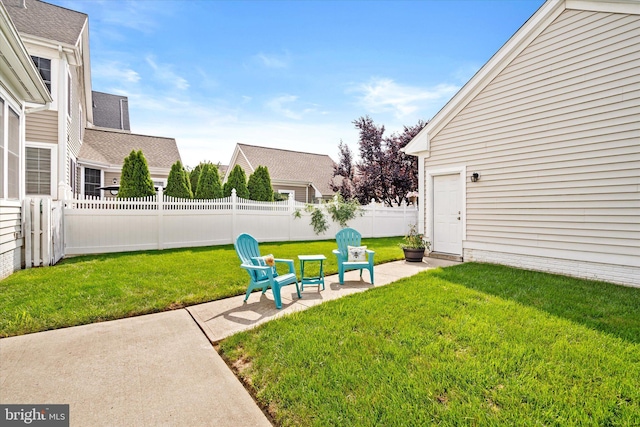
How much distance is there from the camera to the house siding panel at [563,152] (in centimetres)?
541

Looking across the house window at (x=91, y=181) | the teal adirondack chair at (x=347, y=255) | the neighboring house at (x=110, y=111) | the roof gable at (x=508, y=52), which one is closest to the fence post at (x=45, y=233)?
the teal adirondack chair at (x=347, y=255)

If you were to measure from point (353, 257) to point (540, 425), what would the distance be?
3.98 meters

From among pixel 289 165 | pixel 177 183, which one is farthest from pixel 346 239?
pixel 289 165

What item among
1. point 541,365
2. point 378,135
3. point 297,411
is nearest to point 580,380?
point 541,365

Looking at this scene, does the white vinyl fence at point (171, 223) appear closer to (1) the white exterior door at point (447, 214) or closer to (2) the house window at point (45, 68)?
(2) the house window at point (45, 68)

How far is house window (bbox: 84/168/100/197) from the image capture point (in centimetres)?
1377

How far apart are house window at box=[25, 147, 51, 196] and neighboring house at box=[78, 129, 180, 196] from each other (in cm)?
404

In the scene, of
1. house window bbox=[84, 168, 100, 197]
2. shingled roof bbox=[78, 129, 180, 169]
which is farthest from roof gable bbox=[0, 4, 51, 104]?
house window bbox=[84, 168, 100, 197]

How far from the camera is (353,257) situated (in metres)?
5.79

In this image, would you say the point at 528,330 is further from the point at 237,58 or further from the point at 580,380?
the point at 237,58

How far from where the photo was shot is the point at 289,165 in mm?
21062

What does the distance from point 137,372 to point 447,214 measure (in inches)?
306

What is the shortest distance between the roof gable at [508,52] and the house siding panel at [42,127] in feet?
33.3

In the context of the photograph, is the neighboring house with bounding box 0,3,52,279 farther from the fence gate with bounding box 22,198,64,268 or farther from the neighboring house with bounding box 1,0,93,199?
the neighboring house with bounding box 1,0,93,199
